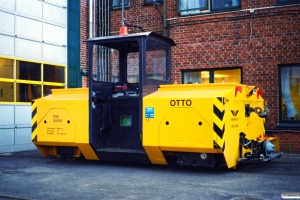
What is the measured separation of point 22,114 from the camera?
12164mm

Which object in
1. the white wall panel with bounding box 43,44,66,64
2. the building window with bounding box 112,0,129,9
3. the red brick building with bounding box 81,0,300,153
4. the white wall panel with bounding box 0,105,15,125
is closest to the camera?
the red brick building with bounding box 81,0,300,153

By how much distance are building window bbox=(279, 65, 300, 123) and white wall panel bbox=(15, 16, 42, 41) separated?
714 cm

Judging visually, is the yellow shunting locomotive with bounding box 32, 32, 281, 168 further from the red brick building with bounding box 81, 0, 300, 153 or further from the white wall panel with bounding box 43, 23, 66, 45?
the white wall panel with bounding box 43, 23, 66, 45

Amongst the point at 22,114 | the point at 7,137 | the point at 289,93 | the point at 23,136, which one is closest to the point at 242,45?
the point at 289,93

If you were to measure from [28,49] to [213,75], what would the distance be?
5473 millimetres

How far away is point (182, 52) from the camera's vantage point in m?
12.8

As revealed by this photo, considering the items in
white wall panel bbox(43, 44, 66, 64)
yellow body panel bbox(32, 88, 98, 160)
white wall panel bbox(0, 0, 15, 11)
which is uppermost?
white wall panel bbox(0, 0, 15, 11)

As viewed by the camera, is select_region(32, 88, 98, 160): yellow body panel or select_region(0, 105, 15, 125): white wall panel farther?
select_region(0, 105, 15, 125): white wall panel

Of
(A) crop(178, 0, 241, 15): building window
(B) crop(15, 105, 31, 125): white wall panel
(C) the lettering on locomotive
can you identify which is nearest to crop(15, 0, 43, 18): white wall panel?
(B) crop(15, 105, 31, 125): white wall panel

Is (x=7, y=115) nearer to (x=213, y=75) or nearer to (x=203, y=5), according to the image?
(x=213, y=75)

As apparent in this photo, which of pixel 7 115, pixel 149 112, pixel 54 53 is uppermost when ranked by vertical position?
pixel 54 53

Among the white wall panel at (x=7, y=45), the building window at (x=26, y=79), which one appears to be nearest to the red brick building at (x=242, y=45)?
the building window at (x=26, y=79)

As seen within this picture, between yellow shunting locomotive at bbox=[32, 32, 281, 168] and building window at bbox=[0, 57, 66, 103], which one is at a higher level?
building window at bbox=[0, 57, 66, 103]

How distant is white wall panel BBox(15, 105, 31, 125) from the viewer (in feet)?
39.3
